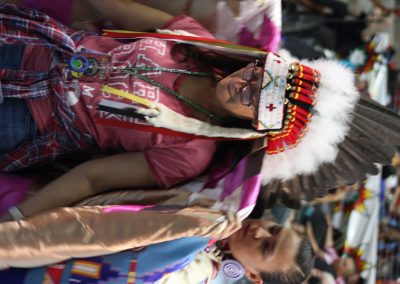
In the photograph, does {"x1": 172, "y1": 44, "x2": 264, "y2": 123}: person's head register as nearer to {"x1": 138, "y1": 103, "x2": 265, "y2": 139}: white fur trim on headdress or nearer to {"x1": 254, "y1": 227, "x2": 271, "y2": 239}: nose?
{"x1": 138, "y1": 103, "x2": 265, "y2": 139}: white fur trim on headdress

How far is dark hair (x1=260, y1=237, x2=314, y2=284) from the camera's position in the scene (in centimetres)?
140

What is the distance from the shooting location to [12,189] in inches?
49.6

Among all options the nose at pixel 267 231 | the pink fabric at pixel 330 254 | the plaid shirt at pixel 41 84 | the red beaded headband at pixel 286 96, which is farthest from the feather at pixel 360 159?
the pink fabric at pixel 330 254

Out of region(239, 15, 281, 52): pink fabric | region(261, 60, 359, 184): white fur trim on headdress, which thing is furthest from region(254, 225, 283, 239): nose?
region(239, 15, 281, 52): pink fabric

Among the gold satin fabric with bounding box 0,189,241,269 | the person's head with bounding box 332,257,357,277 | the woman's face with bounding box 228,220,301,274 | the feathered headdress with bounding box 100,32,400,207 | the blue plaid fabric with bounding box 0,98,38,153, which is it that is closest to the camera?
the gold satin fabric with bounding box 0,189,241,269

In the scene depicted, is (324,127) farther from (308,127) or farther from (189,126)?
(189,126)

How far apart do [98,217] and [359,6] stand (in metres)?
2.72

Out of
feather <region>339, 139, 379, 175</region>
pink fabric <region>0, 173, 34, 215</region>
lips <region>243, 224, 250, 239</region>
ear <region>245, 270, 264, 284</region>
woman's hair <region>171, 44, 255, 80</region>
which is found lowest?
ear <region>245, 270, 264, 284</region>

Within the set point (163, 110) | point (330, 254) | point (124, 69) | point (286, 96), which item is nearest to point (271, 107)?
point (286, 96)

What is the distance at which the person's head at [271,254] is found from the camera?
1378 mm

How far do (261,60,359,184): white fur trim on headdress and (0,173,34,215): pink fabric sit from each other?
26.2 inches

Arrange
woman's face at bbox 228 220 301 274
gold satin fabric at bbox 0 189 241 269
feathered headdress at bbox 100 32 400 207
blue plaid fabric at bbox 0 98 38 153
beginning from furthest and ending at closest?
woman's face at bbox 228 220 301 274 → blue plaid fabric at bbox 0 98 38 153 → feathered headdress at bbox 100 32 400 207 → gold satin fabric at bbox 0 189 241 269

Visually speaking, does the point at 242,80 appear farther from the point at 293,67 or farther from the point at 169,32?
the point at 169,32

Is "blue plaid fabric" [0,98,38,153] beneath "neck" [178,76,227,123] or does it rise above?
beneath
